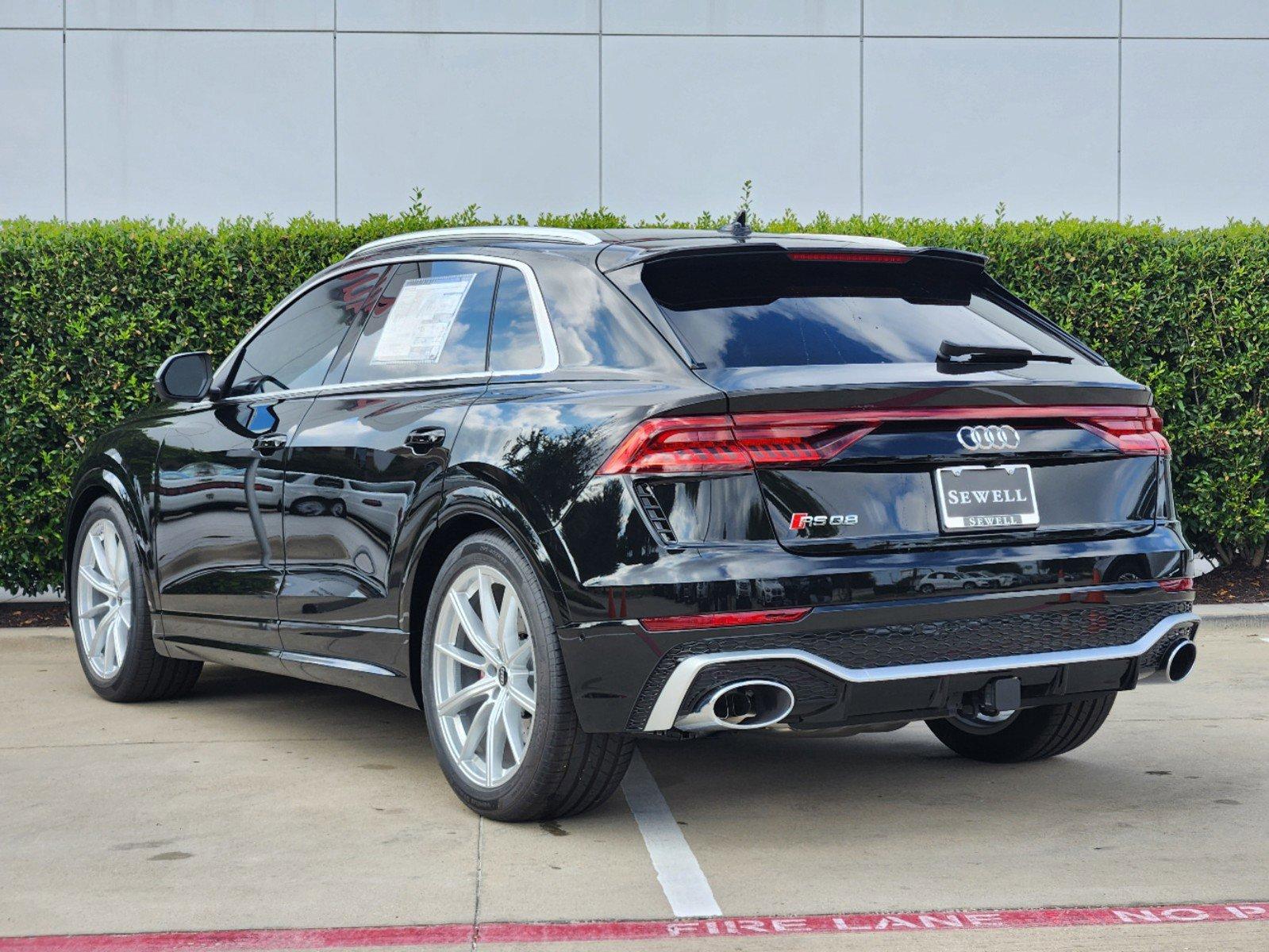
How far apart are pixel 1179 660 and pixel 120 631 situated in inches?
173

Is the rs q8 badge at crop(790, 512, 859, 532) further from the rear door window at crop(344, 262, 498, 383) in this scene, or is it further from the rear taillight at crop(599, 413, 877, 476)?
the rear door window at crop(344, 262, 498, 383)

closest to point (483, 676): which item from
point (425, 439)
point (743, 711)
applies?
point (425, 439)

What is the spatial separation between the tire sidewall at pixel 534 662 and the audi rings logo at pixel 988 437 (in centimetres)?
121

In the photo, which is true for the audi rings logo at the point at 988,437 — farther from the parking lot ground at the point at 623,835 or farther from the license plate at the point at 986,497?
the parking lot ground at the point at 623,835

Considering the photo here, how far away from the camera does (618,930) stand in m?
3.83

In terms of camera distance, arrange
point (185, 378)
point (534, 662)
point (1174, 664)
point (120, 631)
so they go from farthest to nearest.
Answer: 1. point (120, 631)
2. point (185, 378)
3. point (1174, 664)
4. point (534, 662)

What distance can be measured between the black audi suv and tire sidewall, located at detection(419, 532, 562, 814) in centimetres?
1

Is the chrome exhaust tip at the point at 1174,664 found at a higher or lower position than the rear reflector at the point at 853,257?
lower

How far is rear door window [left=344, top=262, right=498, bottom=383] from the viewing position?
5137mm

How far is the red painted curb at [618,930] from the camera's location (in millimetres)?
3740

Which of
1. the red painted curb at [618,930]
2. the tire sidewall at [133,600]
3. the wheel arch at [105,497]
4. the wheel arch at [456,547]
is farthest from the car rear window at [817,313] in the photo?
the tire sidewall at [133,600]

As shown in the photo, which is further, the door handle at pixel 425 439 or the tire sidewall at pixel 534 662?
the door handle at pixel 425 439

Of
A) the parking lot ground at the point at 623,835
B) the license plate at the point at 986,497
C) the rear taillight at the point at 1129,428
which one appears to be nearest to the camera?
the parking lot ground at the point at 623,835

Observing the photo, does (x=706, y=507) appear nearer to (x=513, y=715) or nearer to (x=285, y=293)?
(x=513, y=715)
